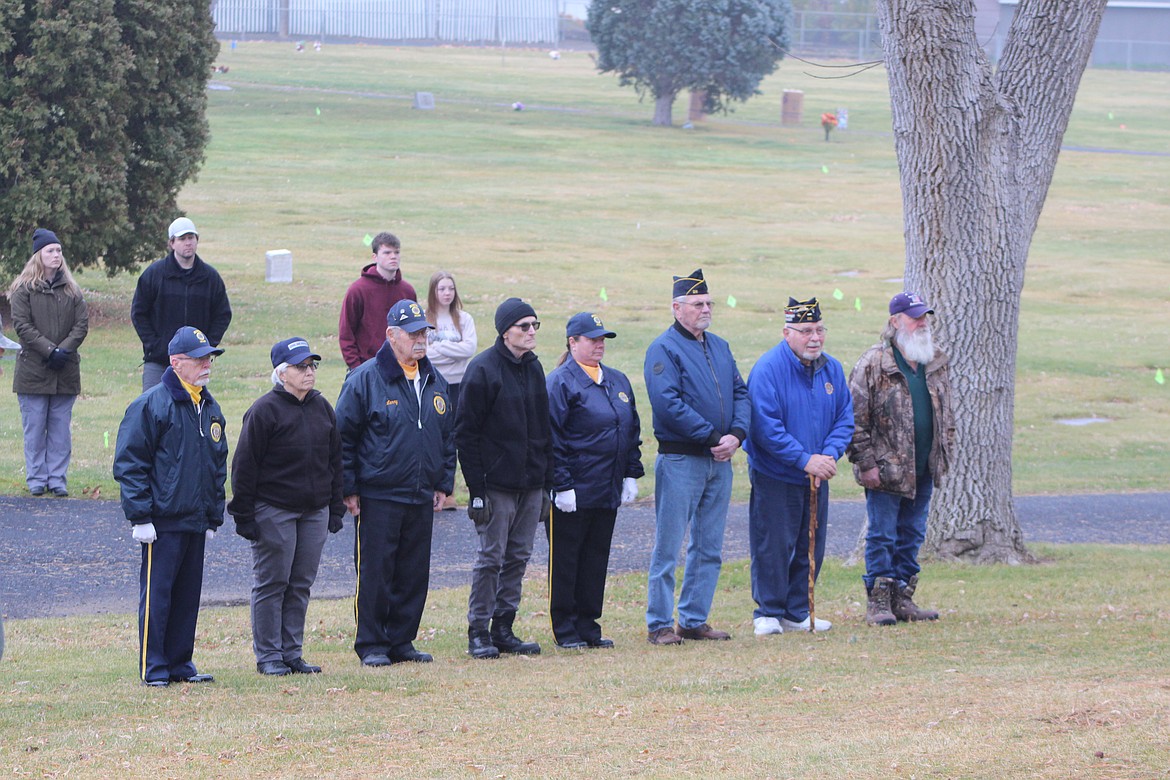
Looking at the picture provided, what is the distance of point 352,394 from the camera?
8148 mm

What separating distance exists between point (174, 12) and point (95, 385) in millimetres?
5758

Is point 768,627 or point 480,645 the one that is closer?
point 480,645

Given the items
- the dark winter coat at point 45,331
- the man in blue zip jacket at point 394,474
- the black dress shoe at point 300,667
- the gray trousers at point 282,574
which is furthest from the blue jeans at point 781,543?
the dark winter coat at point 45,331

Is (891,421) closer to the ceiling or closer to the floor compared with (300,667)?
closer to the ceiling

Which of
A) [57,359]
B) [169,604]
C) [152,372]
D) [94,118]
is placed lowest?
[169,604]

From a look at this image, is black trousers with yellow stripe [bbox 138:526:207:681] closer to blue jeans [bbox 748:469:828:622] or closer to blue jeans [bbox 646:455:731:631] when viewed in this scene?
blue jeans [bbox 646:455:731:631]

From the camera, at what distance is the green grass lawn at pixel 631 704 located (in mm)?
5926

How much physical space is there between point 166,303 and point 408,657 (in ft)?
16.9

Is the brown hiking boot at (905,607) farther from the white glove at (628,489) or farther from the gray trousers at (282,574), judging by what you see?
the gray trousers at (282,574)

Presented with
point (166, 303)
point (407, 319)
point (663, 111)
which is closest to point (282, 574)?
point (407, 319)

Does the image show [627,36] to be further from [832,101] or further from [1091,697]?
[1091,697]

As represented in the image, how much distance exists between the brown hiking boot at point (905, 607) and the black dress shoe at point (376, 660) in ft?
11.1

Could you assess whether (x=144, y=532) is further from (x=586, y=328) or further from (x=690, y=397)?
(x=690, y=397)

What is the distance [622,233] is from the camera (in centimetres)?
3572
